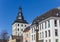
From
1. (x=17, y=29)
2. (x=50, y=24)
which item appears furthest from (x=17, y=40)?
(x=50, y=24)

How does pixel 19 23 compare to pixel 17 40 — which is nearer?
pixel 17 40

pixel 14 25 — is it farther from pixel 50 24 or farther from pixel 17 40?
pixel 50 24

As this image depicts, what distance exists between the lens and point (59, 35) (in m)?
43.7

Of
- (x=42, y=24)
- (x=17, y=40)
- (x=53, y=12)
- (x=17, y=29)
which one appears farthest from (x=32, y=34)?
(x=17, y=29)

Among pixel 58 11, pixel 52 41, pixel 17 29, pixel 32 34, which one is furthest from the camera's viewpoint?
pixel 17 29

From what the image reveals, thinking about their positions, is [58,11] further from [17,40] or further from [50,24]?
[17,40]

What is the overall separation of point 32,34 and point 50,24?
13684mm

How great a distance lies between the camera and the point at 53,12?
4722 cm

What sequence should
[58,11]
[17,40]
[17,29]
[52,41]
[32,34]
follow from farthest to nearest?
[17,29]
[17,40]
[32,34]
[58,11]
[52,41]

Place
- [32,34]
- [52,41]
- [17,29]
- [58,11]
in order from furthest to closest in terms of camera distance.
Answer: [17,29] → [32,34] → [58,11] → [52,41]

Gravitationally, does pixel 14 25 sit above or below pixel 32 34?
above

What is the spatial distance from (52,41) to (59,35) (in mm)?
2171

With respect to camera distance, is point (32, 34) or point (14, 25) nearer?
point (32, 34)

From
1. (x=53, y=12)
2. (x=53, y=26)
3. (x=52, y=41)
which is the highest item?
(x=53, y=12)
